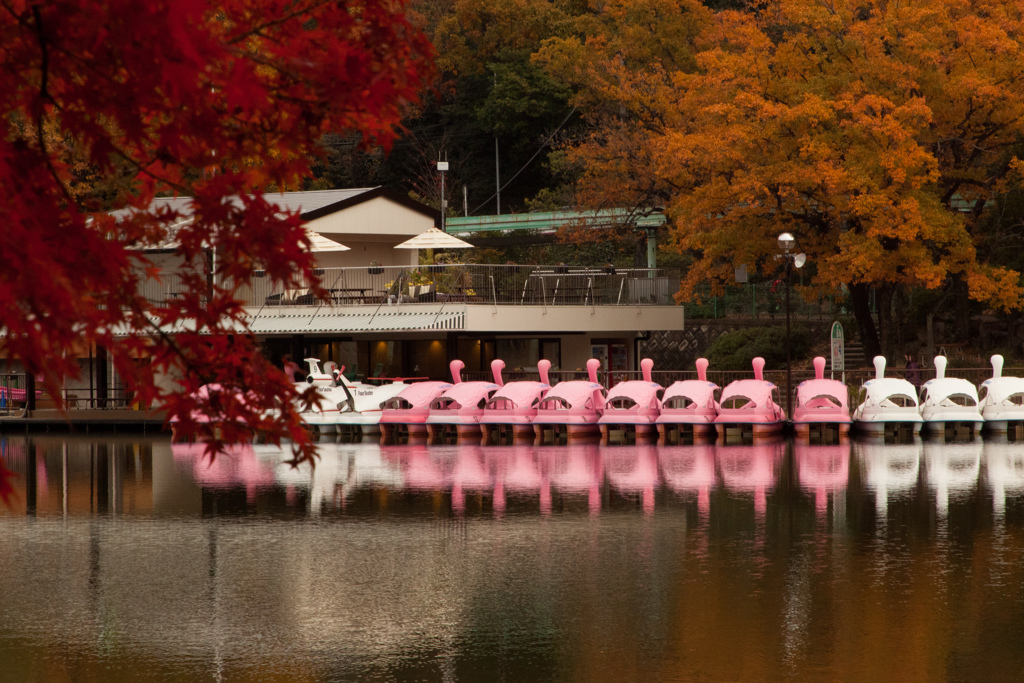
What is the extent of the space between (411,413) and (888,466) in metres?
14.4

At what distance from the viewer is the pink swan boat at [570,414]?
32562mm

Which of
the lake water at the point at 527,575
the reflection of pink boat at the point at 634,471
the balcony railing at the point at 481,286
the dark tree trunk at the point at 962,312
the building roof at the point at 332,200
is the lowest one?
the lake water at the point at 527,575

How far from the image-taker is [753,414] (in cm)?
3102

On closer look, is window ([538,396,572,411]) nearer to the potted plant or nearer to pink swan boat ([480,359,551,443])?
pink swan boat ([480,359,551,443])

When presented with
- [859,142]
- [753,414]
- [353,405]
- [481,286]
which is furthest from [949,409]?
[353,405]

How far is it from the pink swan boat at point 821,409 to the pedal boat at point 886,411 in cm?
44

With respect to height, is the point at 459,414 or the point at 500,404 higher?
the point at 500,404

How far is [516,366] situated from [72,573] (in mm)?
31912

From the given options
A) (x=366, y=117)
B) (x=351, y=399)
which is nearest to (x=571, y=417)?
(x=351, y=399)

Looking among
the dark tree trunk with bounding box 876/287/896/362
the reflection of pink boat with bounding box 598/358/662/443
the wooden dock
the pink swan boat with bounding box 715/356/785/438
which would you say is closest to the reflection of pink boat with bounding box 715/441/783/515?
the pink swan boat with bounding box 715/356/785/438

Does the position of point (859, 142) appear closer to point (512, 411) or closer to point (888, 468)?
point (512, 411)

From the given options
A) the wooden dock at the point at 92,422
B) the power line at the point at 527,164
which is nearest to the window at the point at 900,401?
Answer: the wooden dock at the point at 92,422

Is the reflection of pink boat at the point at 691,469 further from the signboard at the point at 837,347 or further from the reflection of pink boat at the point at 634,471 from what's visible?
the signboard at the point at 837,347

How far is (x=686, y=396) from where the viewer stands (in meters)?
31.6
